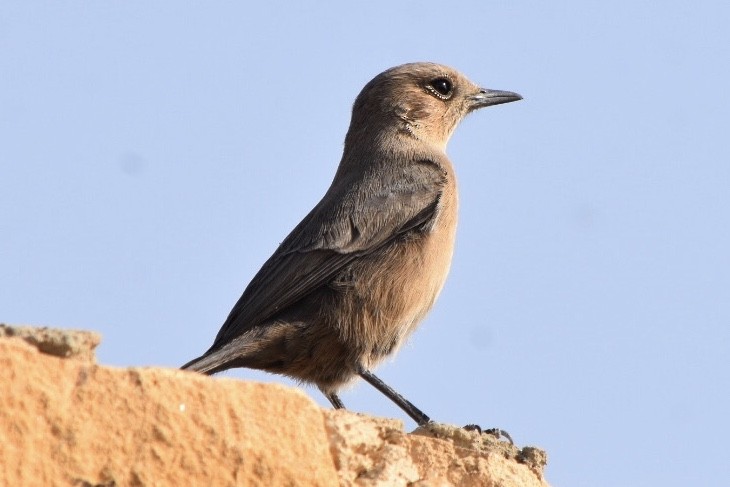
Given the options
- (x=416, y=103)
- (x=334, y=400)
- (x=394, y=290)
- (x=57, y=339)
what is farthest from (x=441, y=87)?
(x=57, y=339)

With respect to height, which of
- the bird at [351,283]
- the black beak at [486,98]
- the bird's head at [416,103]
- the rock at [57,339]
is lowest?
the rock at [57,339]

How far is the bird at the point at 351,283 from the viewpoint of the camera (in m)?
8.18

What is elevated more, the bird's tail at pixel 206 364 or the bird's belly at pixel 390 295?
the bird's belly at pixel 390 295

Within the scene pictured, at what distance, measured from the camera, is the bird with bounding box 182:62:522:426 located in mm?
8180

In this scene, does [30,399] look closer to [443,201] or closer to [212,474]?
[212,474]

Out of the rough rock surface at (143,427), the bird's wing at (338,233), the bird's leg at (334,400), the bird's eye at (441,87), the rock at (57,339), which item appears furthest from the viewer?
the bird's eye at (441,87)

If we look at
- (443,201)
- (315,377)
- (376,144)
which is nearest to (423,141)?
(376,144)

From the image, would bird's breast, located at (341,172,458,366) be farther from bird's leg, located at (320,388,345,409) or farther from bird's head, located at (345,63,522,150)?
bird's head, located at (345,63,522,150)

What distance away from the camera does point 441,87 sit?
10336mm

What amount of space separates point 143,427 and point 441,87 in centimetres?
663

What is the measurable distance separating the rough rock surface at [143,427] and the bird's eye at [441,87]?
224 inches

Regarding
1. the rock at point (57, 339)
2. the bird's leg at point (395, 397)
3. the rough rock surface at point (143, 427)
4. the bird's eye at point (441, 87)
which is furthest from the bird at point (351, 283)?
the rock at point (57, 339)

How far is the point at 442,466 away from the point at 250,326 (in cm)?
290

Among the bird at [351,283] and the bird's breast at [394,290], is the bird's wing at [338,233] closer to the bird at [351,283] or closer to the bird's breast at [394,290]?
the bird at [351,283]
